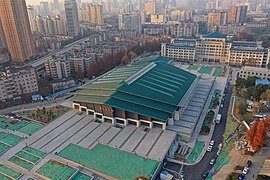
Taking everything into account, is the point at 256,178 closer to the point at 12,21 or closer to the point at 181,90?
the point at 181,90

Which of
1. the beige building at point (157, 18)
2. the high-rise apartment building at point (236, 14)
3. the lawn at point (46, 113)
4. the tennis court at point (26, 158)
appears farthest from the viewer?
the beige building at point (157, 18)

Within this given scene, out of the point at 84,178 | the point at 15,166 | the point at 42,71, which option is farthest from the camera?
the point at 42,71

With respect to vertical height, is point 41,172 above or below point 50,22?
below

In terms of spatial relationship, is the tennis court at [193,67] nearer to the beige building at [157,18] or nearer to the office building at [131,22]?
the office building at [131,22]

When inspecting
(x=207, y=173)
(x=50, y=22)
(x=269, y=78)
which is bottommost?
(x=207, y=173)

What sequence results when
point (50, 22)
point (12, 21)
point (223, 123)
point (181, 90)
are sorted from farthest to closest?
point (50, 22)
point (12, 21)
point (181, 90)
point (223, 123)

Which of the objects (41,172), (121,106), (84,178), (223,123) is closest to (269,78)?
(223,123)

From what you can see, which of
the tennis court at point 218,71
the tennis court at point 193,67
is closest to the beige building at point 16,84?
the tennis court at point 193,67
